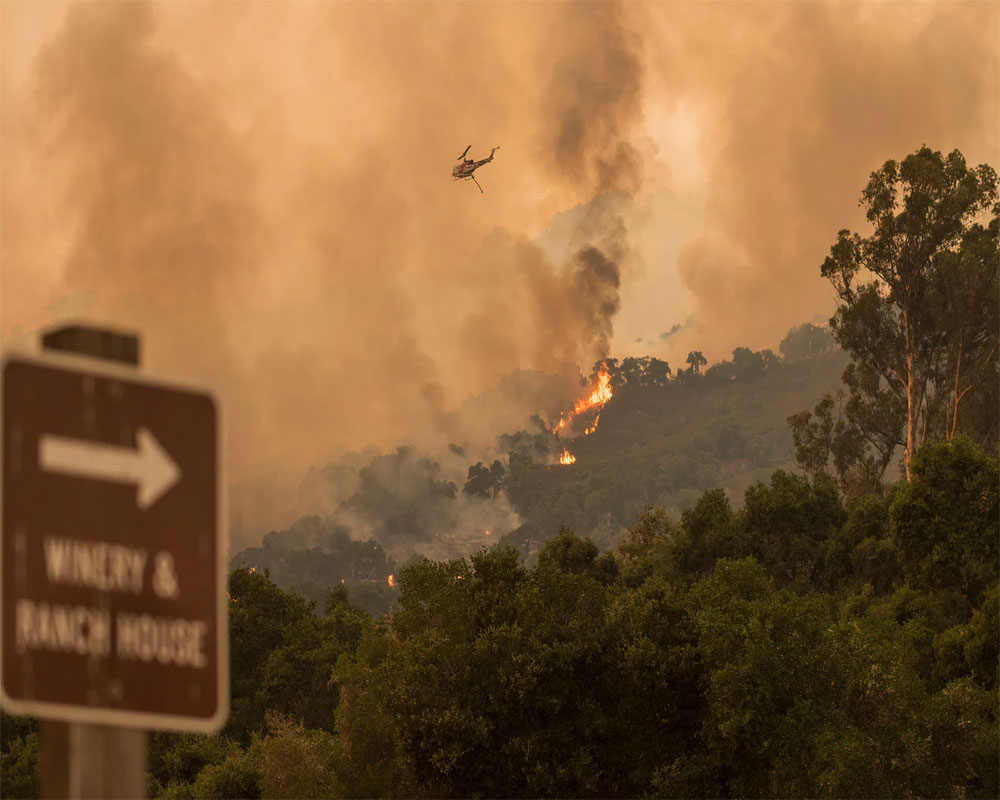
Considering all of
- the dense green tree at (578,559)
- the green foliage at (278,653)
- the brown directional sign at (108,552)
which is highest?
the dense green tree at (578,559)

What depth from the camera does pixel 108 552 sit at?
543 centimetres

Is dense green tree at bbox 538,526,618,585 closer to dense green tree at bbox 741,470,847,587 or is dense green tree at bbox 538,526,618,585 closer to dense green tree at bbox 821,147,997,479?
dense green tree at bbox 741,470,847,587

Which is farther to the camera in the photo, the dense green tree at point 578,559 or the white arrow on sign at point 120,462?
the dense green tree at point 578,559

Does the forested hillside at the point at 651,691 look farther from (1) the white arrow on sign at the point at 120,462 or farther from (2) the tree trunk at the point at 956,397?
(1) the white arrow on sign at the point at 120,462

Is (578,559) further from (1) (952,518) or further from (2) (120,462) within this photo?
(2) (120,462)

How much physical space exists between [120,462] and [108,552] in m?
0.32

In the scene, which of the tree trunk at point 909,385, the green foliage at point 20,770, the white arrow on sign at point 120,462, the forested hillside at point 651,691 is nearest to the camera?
the white arrow on sign at point 120,462

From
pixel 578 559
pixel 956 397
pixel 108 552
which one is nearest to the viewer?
pixel 108 552

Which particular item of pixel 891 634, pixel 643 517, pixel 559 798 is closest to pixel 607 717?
pixel 559 798

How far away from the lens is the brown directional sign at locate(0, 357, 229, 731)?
5262mm

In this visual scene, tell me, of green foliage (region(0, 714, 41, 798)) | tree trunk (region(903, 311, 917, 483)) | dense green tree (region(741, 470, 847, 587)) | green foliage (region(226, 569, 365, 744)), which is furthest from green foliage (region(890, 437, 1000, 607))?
green foliage (region(0, 714, 41, 798))

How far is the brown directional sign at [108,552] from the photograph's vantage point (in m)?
5.26

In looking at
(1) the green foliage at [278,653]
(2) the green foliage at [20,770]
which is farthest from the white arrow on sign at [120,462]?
(1) the green foliage at [278,653]

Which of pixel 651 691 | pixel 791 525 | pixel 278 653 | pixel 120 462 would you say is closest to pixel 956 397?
pixel 791 525
